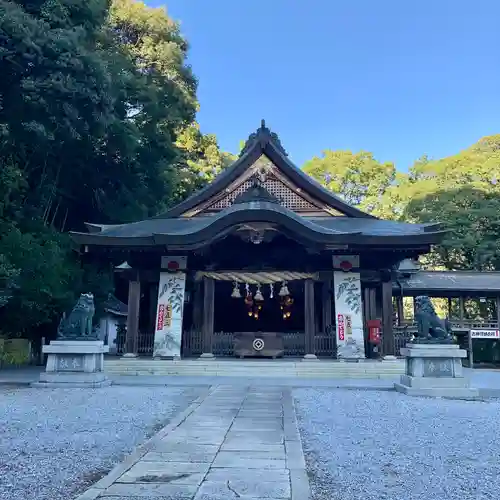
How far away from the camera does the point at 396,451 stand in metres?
4.51

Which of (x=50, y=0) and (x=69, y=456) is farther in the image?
(x=50, y=0)

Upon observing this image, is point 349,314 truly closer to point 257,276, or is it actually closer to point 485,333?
point 257,276

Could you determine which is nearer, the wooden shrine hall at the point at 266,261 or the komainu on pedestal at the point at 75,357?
the komainu on pedestal at the point at 75,357

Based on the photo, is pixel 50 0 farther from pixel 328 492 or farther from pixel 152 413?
pixel 328 492

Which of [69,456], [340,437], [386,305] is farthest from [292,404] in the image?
[386,305]

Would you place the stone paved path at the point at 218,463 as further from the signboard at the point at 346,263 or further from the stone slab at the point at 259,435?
the signboard at the point at 346,263

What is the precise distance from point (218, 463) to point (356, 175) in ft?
107

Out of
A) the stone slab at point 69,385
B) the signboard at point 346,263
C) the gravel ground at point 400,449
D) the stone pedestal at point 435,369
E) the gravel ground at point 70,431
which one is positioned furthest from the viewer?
the signboard at point 346,263

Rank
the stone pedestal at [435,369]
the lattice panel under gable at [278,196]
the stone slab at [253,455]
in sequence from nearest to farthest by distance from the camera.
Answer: the stone slab at [253,455] < the stone pedestal at [435,369] < the lattice panel under gable at [278,196]

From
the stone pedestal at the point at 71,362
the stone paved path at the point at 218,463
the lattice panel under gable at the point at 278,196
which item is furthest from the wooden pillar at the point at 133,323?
the stone paved path at the point at 218,463

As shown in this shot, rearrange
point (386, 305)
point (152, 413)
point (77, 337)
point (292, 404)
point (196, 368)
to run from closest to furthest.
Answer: point (152, 413) < point (292, 404) < point (77, 337) < point (196, 368) < point (386, 305)

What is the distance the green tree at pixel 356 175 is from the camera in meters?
34.0

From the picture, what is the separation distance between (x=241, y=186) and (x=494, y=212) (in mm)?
14267

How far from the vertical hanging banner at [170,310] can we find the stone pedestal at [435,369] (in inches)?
248
